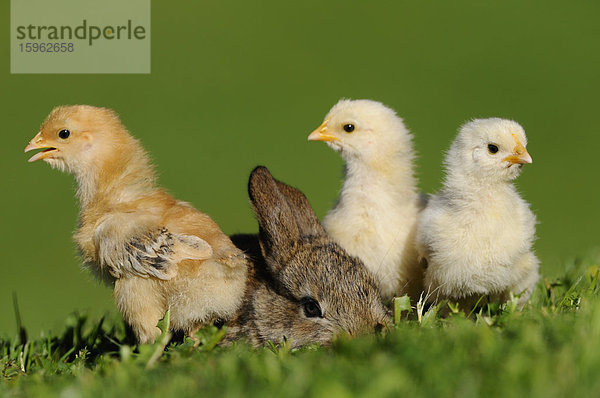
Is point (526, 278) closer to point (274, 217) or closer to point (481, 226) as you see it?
point (481, 226)

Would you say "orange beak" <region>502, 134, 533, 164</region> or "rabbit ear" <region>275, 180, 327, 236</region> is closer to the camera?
"orange beak" <region>502, 134, 533, 164</region>

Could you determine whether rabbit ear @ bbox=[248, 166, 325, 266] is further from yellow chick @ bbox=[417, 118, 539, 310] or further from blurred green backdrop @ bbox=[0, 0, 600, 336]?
blurred green backdrop @ bbox=[0, 0, 600, 336]

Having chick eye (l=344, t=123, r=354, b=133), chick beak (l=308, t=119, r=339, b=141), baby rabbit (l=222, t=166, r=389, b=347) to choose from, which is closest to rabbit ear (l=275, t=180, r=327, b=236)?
baby rabbit (l=222, t=166, r=389, b=347)

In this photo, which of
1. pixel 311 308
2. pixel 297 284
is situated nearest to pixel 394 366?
pixel 311 308

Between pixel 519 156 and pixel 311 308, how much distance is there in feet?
7.72

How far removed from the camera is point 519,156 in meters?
7.13

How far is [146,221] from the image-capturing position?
6.94 metres

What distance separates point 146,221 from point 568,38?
20.1 meters


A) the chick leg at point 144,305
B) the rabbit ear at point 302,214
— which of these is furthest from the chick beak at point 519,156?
the chick leg at point 144,305

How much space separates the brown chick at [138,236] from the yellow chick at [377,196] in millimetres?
1287

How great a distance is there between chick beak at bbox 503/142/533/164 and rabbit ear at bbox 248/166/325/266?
190 centimetres

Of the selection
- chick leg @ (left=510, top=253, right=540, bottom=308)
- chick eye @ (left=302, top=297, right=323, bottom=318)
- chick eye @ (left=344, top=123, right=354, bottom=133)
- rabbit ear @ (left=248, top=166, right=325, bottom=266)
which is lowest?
chick eye @ (left=302, top=297, right=323, bottom=318)

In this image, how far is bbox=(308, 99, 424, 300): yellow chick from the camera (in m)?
7.59

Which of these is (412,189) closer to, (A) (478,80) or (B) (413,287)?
(B) (413,287)
